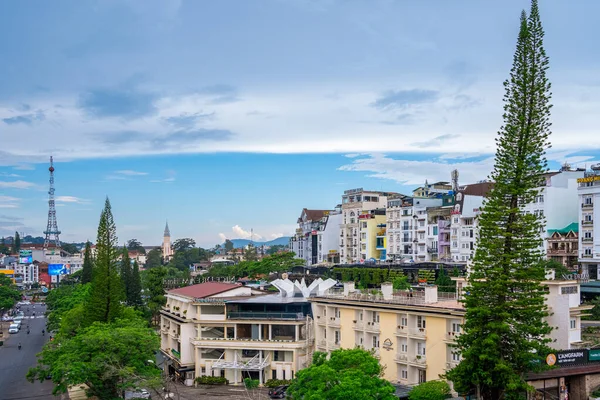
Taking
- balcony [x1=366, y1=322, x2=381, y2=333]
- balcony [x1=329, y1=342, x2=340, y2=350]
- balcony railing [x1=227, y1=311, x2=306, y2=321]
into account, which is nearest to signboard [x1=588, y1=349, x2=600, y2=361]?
balcony [x1=366, y1=322, x2=381, y2=333]

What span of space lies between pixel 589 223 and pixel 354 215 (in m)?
36.9

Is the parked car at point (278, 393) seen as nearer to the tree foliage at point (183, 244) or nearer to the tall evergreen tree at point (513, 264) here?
the tall evergreen tree at point (513, 264)

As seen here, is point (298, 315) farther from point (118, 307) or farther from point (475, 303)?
point (475, 303)

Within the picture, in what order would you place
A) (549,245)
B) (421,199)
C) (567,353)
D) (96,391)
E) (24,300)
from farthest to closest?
(24,300) → (421,199) → (549,245) → (96,391) → (567,353)

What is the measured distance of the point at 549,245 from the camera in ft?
197

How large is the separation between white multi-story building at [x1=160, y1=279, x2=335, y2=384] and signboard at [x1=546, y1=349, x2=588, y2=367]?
649 inches

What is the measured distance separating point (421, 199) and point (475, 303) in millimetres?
51415

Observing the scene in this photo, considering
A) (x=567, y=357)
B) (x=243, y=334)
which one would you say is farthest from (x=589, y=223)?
(x=567, y=357)

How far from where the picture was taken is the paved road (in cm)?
4062

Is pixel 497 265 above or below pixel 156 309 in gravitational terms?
above

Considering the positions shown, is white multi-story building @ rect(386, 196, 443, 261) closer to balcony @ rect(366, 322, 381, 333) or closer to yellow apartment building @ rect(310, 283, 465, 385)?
yellow apartment building @ rect(310, 283, 465, 385)

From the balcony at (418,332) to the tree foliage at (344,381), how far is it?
18.2 ft

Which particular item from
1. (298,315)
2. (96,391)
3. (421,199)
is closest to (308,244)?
(421,199)

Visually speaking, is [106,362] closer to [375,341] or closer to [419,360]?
[375,341]
